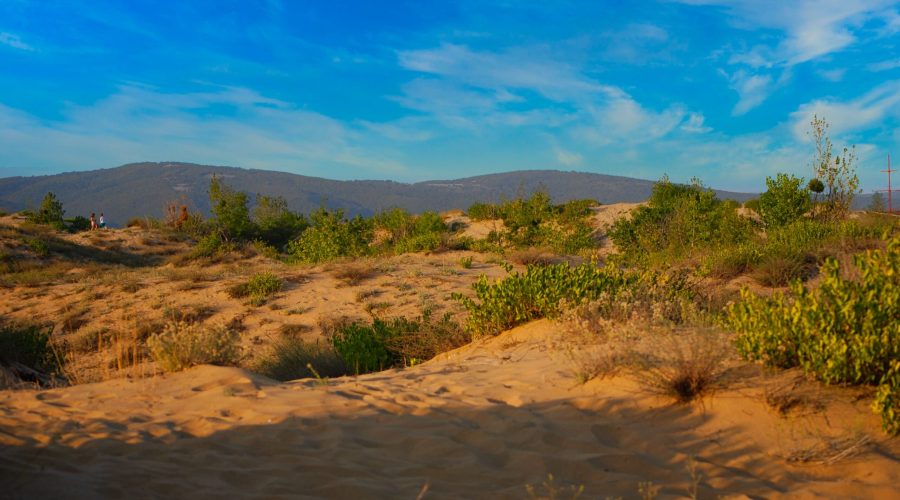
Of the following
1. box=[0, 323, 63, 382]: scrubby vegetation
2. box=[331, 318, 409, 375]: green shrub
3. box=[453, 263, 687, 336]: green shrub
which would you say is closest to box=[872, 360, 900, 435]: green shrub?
box=[453, 263, 687, 336]: green shrub

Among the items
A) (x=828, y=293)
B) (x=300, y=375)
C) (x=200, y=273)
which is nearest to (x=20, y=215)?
(x=200, y=273)

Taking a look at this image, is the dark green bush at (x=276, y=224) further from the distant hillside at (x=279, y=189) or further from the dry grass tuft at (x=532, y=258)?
the distant hillside at (x=279, y=189)

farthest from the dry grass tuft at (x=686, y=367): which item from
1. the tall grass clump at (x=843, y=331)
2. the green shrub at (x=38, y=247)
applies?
the green shrub at (x=38, y=247)

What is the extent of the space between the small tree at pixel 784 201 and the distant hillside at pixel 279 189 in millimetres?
108791

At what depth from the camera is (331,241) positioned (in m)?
21.4

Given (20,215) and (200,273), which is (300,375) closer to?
(200,273)

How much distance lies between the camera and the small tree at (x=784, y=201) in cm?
1603

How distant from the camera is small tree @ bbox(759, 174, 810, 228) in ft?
52.6

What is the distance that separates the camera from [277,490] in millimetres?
3338

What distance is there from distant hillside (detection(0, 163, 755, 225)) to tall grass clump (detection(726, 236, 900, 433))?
122 metres

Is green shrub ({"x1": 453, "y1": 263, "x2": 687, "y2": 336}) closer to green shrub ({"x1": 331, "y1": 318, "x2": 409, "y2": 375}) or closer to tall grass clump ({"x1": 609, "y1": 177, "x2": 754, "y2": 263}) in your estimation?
green shrub ({"x1": 331, "y1": 318, "x2": 409, "y2": 375})

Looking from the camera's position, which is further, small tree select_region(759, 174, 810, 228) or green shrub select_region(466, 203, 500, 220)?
green shrub select_region(466, 203, 500, 220)

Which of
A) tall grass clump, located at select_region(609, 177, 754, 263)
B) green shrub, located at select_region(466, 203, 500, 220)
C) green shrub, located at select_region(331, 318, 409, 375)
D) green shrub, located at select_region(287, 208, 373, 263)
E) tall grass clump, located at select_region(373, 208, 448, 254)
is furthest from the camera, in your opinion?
green shrub, located at select_region(466, 203, 500, 220)

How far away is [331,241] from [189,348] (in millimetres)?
15654
